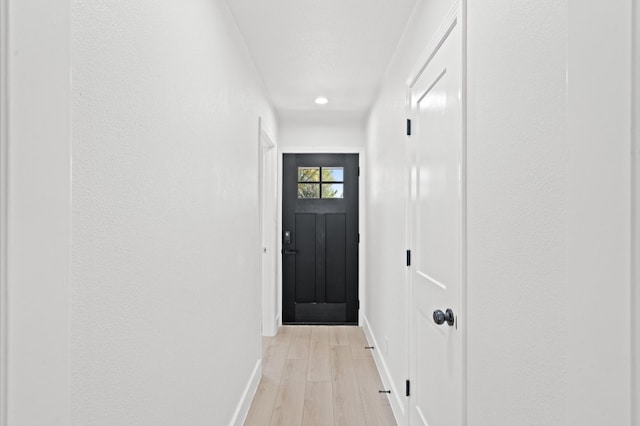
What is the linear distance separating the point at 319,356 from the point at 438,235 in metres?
2.50

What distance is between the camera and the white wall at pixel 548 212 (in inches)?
26.0

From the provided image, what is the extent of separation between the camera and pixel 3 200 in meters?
0.55

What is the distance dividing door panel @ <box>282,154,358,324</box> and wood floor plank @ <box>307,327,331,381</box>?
1.07 ft

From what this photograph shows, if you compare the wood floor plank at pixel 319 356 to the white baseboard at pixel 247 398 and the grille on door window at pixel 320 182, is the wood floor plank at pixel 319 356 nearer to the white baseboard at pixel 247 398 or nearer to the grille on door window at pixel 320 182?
the white baseboard at pixel 247 398

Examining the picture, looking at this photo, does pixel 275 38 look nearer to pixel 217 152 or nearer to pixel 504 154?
pixel 217 152

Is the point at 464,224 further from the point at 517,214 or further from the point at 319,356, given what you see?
the point at 319,356

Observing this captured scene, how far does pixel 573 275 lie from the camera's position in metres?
0.77

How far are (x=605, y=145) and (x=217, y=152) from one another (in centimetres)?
175

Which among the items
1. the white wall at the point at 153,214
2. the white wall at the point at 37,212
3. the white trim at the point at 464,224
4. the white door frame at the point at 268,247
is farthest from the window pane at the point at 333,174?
the white wall at the point at 37,212

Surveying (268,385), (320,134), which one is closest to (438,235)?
(268,385)

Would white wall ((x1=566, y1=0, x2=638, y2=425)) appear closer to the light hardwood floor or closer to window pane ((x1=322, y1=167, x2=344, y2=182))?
the light hardwood floor

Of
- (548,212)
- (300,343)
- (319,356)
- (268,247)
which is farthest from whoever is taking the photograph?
(268,247)

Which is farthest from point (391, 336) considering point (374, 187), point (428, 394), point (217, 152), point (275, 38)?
point (275, 38)

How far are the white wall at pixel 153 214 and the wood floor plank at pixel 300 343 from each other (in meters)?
1.62
